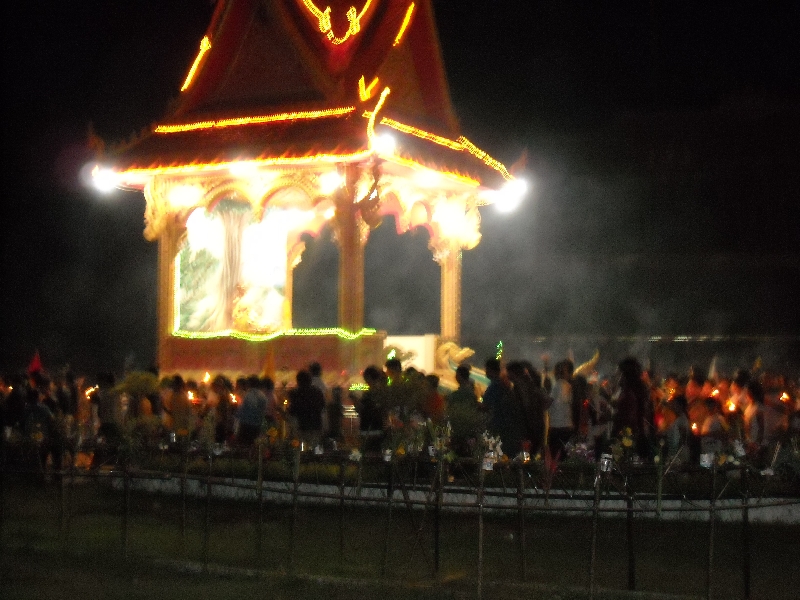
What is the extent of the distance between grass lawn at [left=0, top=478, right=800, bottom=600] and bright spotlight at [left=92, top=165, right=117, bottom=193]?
7.41 metres

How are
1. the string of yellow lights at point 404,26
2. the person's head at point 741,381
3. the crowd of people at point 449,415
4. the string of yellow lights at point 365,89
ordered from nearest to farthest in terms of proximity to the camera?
the crowd of people at point 449,415, the person's head at point 741,381, the string of yellow lights at point 365,89, the string of yellow lights at point 404,26

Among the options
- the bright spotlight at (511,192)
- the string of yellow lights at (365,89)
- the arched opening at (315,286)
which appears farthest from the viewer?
the arched opening at (315,286)

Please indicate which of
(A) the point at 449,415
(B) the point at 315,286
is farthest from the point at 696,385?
(B) the point at 315,286

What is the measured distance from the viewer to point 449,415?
12.1m

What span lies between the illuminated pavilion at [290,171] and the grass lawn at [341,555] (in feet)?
19.8

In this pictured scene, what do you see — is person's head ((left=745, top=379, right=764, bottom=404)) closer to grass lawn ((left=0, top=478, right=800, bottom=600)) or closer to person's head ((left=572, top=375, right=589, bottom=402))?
person's head ((left=572, top=375, right=589, bottom=402))

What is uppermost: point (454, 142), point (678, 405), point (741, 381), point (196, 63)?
point (196, 63)

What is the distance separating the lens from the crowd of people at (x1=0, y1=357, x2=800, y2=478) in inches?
483

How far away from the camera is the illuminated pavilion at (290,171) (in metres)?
18.3

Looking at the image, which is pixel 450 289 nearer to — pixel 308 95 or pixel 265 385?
pixel 308 95

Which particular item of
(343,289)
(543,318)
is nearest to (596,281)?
(543,318)

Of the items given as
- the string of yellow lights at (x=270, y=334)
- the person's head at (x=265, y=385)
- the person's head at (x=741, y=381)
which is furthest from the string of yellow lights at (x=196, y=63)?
the person's head at (x=741, y=381)

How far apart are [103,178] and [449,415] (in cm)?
1006

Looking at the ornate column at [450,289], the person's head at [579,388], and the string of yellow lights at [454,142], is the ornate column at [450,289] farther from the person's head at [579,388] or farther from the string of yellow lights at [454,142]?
the person's head at [579,388]
